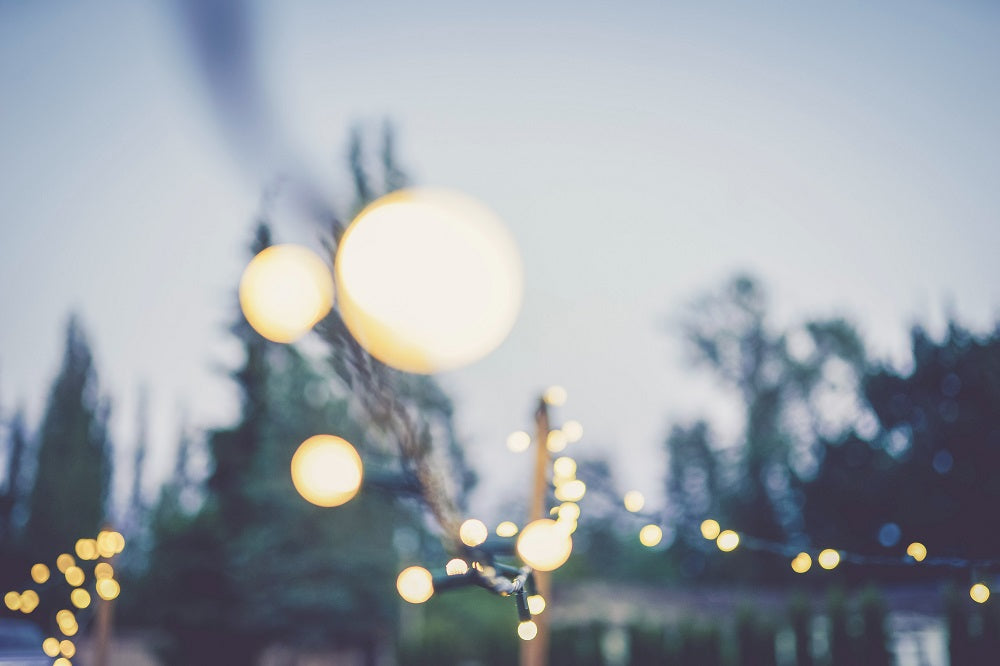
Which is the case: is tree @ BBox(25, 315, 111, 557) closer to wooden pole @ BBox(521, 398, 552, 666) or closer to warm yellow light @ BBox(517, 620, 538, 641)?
wooden pole @ BBox(521, 398, 552, 666)

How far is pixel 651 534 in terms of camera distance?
5738 millimetres

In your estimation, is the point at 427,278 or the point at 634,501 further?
the point at 634,501

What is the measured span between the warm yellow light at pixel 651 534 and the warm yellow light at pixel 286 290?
4726 mm

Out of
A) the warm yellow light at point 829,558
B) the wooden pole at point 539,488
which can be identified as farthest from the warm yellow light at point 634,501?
the warm yellow light at point 829,558

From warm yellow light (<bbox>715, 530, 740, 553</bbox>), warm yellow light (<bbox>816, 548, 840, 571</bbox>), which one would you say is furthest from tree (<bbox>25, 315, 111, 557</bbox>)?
warm yellow light (<bbox>816, 548, 840, 571</bbox>)

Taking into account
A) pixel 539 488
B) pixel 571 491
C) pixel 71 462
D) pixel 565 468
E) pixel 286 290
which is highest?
pixel 71 462

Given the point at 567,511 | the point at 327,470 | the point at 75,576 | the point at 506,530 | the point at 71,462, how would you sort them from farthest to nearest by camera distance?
the point at 71,462, the point at 75,576, the point at 567,511, the point at 506,530, the point at 327,470

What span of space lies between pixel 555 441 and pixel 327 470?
3915mm

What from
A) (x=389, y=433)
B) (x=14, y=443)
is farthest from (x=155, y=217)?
(x=14, y=443)

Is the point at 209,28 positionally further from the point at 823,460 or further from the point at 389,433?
the point at 823,460

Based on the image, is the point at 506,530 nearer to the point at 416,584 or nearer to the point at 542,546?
the point at 542,546

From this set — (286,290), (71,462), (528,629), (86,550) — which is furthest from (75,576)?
(71,462)

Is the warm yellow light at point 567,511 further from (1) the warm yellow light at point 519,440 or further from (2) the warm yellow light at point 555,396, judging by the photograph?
(2) the warm yellow light at point 555,396

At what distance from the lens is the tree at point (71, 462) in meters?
26.8
